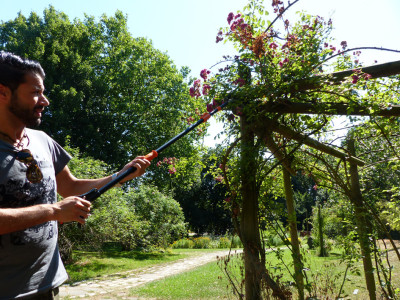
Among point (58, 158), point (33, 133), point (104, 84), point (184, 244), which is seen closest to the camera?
point (33, 133)

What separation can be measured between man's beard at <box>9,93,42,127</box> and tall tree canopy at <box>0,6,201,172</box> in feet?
51.5

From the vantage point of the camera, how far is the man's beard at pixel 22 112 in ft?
5.13

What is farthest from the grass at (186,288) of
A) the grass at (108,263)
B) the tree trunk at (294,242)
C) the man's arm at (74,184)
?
the man's arm at (74,184)

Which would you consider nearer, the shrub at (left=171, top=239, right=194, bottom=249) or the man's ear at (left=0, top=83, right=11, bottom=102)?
the man's ear at (left=0, top=83, right=11, bottom=102)

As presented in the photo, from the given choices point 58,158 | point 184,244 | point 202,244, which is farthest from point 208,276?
point 184,244

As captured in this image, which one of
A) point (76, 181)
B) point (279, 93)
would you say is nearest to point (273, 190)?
point (279, 93)

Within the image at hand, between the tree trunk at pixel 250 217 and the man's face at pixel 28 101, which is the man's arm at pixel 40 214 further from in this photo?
the tree trunk at pixel 250 217

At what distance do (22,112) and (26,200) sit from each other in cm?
43

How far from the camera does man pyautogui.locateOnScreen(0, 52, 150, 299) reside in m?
1.41

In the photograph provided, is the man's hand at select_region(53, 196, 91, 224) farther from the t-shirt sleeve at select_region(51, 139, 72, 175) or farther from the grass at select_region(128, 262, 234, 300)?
the grass at select_region(128, 262, 234, 300)

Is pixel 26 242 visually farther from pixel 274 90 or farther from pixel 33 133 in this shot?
pixel 274 90

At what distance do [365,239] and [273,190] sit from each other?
1235 mm

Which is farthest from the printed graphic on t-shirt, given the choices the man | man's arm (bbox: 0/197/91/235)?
man's arm (bbox: 0/197/91/235)

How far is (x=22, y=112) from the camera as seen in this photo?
158 centimetres
